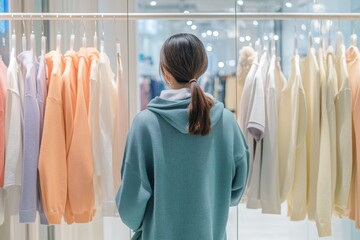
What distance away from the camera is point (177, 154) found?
1.38 m

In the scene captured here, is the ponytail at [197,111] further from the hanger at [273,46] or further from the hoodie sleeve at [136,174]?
the hanger at [273,46]

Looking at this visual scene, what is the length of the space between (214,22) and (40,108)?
0.97 m

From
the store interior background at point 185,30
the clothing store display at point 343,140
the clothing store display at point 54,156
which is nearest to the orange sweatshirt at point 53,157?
the clothing store display at point 54,156

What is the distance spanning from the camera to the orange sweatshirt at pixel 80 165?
1868mm

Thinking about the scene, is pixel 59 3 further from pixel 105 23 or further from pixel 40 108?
pixel 40 108

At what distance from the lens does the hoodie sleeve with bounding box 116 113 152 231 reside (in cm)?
137

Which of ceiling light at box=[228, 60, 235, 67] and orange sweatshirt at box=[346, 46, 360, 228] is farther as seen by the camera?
ceiling light at box=[228, 60, 235, 67]

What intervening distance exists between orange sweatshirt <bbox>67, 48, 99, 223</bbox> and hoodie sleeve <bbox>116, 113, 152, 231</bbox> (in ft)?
1.75

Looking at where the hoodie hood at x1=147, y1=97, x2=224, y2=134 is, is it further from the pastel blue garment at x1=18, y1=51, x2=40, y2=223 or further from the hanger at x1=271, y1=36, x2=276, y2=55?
the hanger at x1=271, y1=36, x2=276, y2=55

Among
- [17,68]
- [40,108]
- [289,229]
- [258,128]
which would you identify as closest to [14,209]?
[40,108]

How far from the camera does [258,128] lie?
188 cm

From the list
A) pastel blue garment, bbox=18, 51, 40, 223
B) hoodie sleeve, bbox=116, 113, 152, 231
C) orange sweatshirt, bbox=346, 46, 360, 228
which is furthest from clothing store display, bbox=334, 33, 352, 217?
pastel blue garment, bbox=18, 51, 40, 223

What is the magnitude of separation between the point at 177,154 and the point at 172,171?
0.06 meters

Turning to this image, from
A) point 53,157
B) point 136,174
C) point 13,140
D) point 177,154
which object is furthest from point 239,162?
point 13,140
